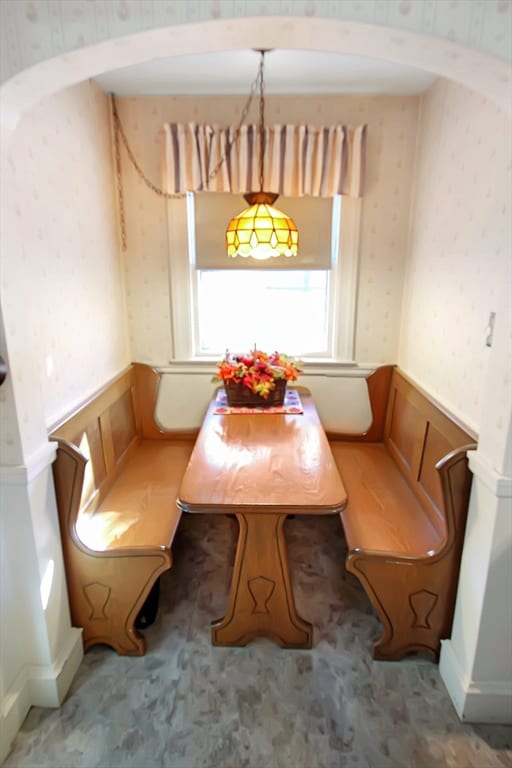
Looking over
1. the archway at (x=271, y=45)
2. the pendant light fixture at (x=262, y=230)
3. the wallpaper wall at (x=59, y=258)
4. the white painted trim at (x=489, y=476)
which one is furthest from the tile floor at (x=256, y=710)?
the archway at (x=271, y=45)

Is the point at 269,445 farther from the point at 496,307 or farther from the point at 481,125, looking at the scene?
the point at 481,125

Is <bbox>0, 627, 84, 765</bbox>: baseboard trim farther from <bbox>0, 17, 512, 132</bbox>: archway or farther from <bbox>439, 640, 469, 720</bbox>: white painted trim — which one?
<bbox>0, 17, 512, 132</bbox>: archway

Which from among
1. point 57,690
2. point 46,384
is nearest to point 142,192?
point 46,384

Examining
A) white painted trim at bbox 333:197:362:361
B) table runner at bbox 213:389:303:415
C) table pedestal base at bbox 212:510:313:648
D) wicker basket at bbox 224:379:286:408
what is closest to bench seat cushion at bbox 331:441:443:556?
table pedestal base at bbox 212:510:313:648

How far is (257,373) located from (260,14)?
5.39ft

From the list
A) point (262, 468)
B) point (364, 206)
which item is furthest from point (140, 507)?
point (364, 206)

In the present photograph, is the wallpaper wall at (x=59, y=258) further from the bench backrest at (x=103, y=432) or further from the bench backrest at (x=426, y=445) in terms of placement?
the bench backrest at (x=426, y=445)

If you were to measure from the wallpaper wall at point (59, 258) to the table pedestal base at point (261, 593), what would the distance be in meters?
0.93

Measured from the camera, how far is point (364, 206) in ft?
8.68

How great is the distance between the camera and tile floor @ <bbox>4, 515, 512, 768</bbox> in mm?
1494

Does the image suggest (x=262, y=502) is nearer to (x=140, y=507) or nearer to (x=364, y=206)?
(x=140, y=507)

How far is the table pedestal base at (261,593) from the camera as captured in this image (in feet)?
5.74

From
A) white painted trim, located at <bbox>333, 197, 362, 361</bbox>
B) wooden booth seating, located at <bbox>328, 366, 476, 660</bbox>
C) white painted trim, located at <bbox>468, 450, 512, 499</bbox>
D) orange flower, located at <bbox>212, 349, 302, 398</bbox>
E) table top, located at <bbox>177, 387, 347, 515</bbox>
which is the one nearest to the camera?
white painted trim, located at <bbox>468, 450, 512, 499</bbox>

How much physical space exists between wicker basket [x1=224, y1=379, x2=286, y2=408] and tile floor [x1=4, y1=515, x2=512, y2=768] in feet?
3.57
